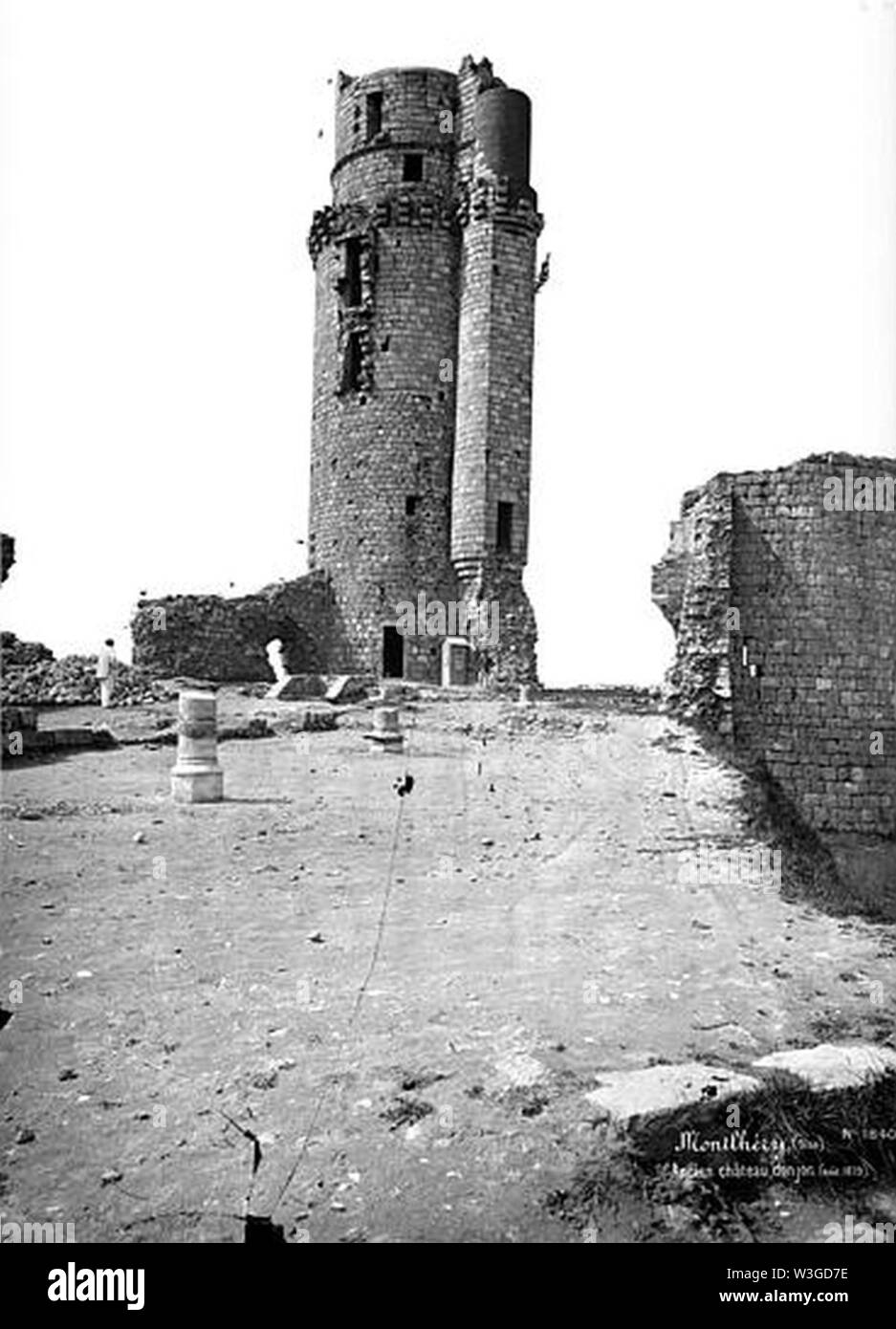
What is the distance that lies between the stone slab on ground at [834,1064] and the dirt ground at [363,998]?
0.90ft

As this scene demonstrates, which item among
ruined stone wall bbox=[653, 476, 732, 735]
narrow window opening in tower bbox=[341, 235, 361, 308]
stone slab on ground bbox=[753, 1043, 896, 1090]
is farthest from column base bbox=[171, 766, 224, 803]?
narrow window opening in tower bbox=[341, 235, 361, 308]

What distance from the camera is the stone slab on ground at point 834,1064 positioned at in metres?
4.43

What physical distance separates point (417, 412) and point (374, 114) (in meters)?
9.39

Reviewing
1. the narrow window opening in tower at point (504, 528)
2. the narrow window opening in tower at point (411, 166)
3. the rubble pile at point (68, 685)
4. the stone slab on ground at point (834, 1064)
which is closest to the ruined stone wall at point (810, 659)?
the stone slab on ground at point (834, 1064)

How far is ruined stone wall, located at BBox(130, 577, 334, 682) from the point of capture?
Result: 93.4 ft

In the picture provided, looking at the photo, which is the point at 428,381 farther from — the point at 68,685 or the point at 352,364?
the point at 68,685

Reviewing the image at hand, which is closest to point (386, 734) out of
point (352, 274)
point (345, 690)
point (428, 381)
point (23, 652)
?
point (345, 690)

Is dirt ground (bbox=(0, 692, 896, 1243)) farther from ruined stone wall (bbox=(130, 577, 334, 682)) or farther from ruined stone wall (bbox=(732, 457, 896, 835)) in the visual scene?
ruined stone wall (bbox=(130, 577, 334, 682))

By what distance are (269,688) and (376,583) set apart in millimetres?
7232

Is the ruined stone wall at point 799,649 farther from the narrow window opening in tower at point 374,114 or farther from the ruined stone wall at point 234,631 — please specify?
the narrow window opening in tower at point 374,114
